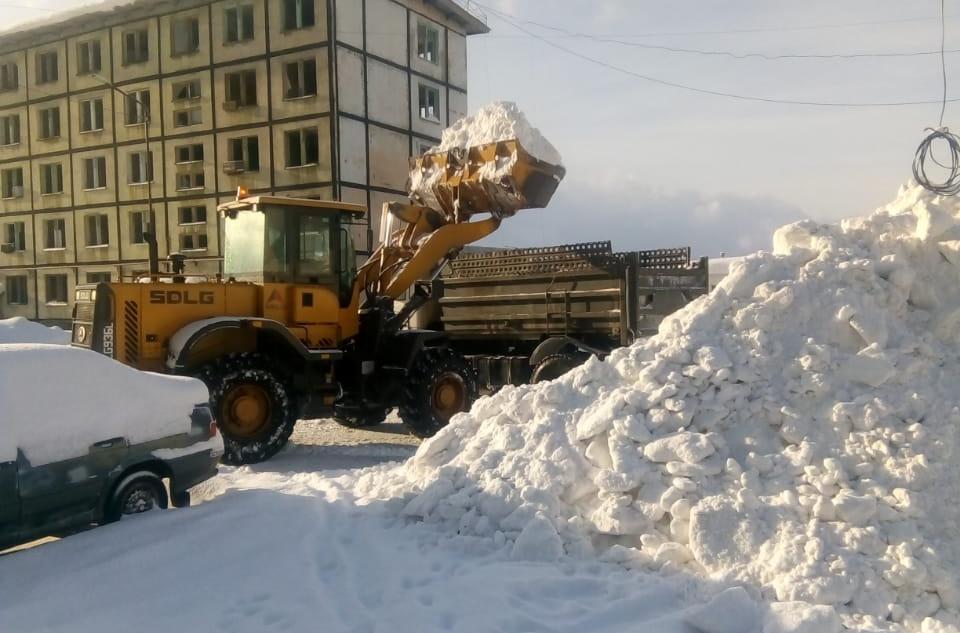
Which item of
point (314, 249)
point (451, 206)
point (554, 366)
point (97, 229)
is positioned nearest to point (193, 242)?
point (97, 229)

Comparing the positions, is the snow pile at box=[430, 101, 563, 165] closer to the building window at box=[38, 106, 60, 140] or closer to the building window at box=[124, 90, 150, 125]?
the building window at box=[124, 90, 150, 125]

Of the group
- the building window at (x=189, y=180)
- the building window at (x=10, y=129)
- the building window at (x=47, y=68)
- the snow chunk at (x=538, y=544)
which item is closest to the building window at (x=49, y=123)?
the building window at (x=47, y=68)

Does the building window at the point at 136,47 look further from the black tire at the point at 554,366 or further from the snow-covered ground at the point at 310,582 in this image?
the snow-covered ground at the point at 310,582

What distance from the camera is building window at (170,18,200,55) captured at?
2941 cm

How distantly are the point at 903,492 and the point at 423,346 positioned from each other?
6758 mm

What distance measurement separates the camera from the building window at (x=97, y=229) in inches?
1278

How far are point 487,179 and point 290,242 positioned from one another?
2.86 meters

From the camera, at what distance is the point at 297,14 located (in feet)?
88.8

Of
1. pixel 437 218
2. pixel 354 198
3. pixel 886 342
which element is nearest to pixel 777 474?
pixel 886 342

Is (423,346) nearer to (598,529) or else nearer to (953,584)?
(598,529)

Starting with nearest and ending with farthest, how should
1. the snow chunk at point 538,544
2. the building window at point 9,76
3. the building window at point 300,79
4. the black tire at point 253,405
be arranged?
the snow chunk at point 538,544
the black tire at point 253,405
the building window at point 300,79
the building window at point 9,76

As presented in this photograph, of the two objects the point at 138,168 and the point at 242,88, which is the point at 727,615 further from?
the point at 138,168

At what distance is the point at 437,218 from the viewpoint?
11430mm

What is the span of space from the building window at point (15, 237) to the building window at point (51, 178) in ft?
7.33
